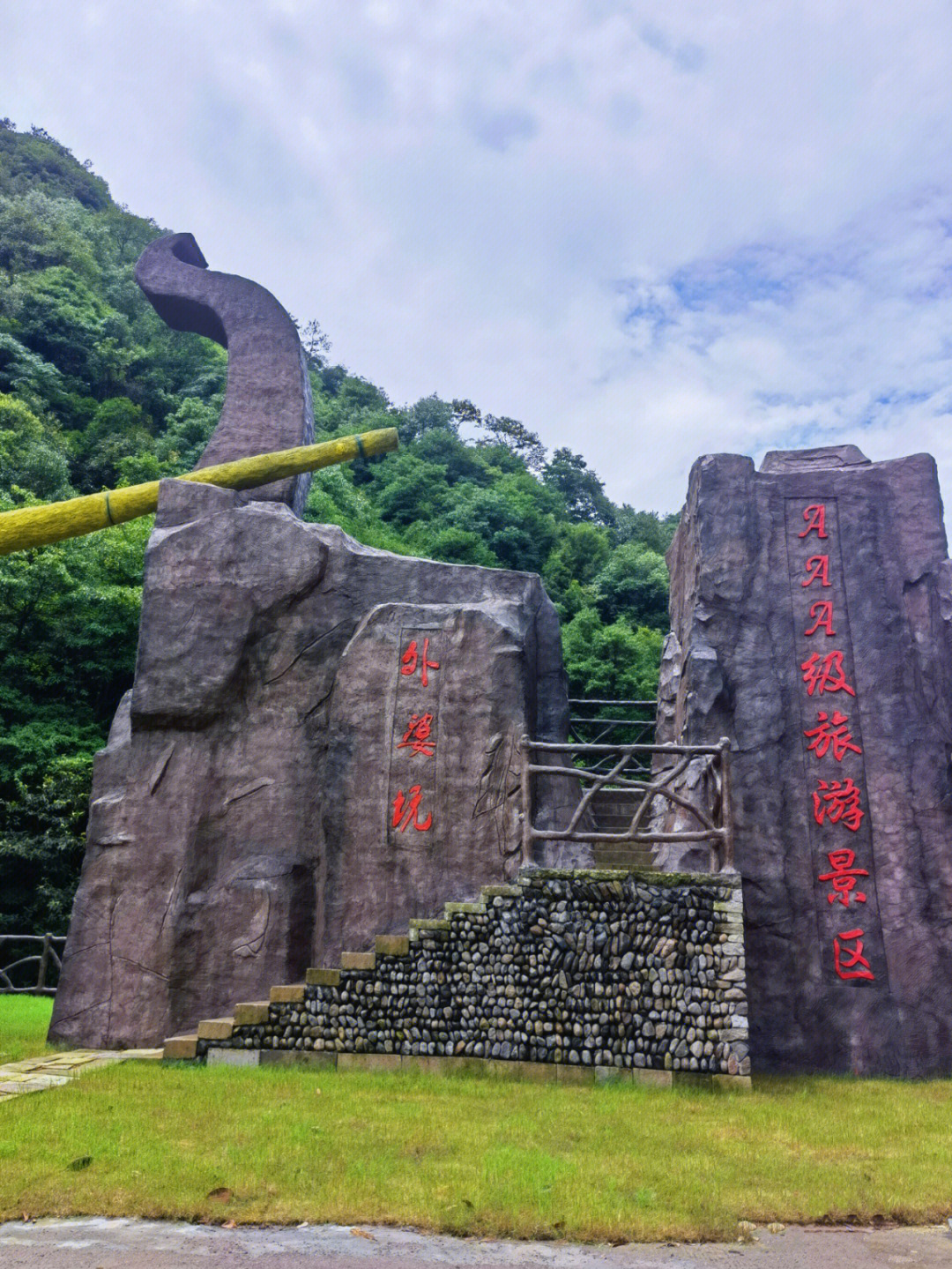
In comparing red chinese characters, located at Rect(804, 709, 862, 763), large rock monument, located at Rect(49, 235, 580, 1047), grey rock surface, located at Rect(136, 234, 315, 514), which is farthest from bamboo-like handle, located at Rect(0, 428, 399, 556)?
red chinese characters, located at Rect(804, 709, 862, 763)

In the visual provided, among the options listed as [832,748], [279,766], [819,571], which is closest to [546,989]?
A: [279,766]

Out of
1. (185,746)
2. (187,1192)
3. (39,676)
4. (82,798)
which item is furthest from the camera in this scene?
(39,676)

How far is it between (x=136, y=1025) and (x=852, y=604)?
8.17 meters

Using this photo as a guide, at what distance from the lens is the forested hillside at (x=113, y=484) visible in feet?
55.0

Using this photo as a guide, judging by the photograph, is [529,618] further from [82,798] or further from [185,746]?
[82,798]

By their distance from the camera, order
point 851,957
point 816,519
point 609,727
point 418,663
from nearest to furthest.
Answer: point 851,957
point 418,663
point 816,519
point 609,727

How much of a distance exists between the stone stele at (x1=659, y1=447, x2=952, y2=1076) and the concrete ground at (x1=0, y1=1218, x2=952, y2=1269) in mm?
5114

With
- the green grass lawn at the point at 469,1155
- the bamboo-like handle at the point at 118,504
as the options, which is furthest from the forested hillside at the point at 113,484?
the green grass lawn at the point at 469,1155

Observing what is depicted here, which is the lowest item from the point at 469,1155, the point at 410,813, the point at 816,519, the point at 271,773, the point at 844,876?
the point at 469,1155

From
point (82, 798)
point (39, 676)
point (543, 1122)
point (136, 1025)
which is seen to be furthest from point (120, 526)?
point (543, 1122)

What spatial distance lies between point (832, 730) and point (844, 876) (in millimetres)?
1411

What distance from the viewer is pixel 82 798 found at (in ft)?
50.9

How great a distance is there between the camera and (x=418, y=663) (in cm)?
1023

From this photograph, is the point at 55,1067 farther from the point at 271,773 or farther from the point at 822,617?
the point at 822,617
